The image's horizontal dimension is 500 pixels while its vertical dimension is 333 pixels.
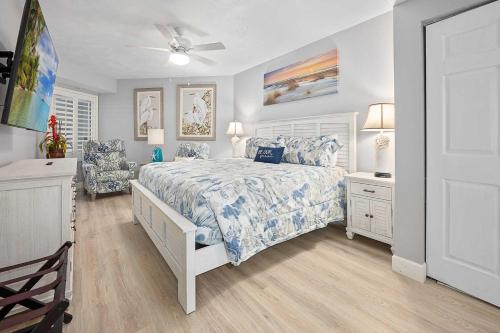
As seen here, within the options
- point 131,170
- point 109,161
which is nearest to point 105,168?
point 109,161

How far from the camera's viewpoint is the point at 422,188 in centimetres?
188

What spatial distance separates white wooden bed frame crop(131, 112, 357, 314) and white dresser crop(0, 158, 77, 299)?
2.09 ft

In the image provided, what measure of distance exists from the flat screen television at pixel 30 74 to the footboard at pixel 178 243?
1099 mm

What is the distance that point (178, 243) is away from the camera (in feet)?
5.25

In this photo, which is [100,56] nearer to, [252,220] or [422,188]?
[252,220]

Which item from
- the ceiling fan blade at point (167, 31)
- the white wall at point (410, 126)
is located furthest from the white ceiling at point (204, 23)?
the white wall at point (410, 126)

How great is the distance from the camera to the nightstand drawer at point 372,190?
2283 millimetres

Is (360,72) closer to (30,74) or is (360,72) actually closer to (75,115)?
(30,74)

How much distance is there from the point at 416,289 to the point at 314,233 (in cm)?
119

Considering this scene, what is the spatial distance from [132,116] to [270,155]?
3.92 m

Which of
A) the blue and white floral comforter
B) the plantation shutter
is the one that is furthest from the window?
the blue and white floral comforter

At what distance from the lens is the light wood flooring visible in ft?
4.66

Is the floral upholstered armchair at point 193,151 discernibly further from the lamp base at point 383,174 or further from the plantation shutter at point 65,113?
the lamp base at point 383,174

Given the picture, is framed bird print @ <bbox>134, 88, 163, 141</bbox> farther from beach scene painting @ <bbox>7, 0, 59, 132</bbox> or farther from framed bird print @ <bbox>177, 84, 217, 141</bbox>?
beach scene painting @ <bbox>7, 0, 59, 132</bbox>
